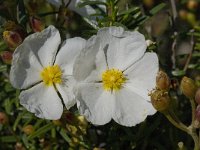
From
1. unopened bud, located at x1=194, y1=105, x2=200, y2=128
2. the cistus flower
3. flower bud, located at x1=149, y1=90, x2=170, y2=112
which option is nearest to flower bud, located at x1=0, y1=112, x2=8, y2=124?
the cistus flower

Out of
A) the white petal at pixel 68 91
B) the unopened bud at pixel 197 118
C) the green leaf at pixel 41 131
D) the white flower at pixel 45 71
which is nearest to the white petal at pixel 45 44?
the white flower at pixel 45 71

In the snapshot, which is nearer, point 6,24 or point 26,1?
point 6,24

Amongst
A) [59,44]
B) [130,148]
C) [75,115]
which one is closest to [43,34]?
[59,44]

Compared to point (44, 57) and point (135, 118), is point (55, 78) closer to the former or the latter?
point (44, 57)

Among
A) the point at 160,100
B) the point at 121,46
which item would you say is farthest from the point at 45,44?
the point at 160,100

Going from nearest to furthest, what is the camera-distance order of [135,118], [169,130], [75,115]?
[135,118], [75,115], [169,130]

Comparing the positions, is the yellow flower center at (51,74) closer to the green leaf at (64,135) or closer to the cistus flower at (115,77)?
the cistus flower at (115,77)
